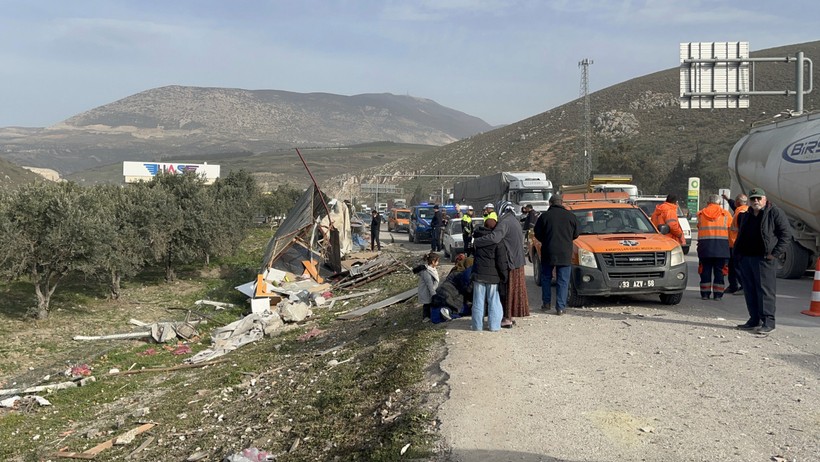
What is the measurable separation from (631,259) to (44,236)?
1398 centimetres

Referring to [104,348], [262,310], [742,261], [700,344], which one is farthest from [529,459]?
[262,310]

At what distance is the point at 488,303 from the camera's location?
31.9 ft

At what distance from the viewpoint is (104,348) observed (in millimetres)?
15359

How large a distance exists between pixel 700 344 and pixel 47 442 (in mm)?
8325

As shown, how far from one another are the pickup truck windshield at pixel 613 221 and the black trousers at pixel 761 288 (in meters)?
2.87

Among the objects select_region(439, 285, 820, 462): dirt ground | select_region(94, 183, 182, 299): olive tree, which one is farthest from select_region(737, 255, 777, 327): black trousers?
select_region(94, 183, 182, 299): olive tree

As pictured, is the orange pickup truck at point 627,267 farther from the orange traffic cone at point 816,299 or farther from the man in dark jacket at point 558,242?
the orange traffic cone at point 816,299

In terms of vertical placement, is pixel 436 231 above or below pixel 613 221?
below

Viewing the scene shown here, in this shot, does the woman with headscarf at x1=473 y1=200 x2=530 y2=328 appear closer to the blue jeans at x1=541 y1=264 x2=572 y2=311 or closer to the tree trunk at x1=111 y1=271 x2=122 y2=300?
the blue jeans at x1=541 y1=264 x2=572 y2=311

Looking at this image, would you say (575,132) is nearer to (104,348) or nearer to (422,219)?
(422,219)

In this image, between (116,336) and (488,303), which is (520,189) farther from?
(488,303)

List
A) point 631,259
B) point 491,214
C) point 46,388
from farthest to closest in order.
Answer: point 46,388
point 631,259
point 491,214

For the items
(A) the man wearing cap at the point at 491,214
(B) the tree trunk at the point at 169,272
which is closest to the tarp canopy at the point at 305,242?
(B) the tree trunk at the point at 169,272

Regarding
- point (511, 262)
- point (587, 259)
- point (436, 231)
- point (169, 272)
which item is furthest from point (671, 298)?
point (169, 272)
